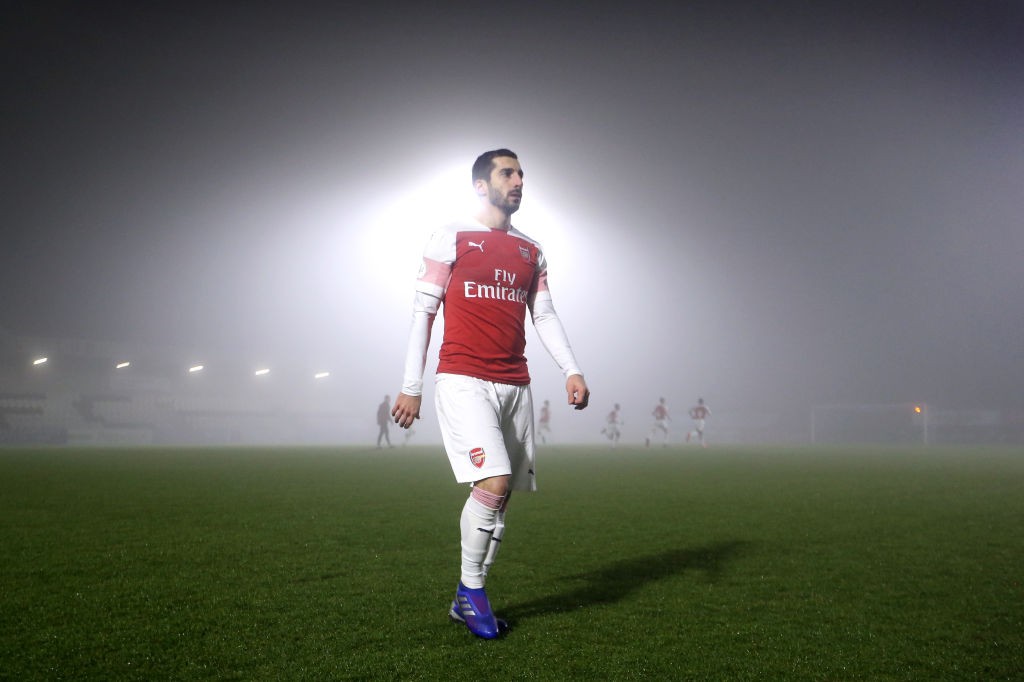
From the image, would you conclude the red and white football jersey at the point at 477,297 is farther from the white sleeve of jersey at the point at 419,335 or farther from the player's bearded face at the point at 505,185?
the player's bearded face at the point at 505,185

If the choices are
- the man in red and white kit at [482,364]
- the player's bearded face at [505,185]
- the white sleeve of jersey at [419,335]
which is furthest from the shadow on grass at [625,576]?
the player's bearded face at [505,185]

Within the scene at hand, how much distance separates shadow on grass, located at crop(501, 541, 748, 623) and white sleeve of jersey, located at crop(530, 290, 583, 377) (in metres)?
1.29

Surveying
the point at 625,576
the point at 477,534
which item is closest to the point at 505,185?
the point at 477,534

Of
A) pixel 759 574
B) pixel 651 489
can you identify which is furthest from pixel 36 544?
pixel 651 489

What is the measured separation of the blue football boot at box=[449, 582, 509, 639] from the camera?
11.5 ft

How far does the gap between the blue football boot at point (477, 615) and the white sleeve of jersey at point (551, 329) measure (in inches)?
52.2

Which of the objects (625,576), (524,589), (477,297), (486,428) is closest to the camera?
(486,428)

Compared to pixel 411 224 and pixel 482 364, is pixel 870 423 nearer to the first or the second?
A: pixel 411 224

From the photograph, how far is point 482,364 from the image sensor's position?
3838 mm

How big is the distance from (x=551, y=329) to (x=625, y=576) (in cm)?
177

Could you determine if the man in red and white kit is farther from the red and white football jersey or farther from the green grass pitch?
the green grass pitch

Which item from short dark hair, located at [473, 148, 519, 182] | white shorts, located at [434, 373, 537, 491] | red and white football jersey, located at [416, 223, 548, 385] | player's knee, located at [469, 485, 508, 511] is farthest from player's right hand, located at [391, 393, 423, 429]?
short dark hair, located at [473, 148, 519, 182]

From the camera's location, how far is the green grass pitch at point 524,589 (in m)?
3.12

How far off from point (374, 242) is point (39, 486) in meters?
51.2
